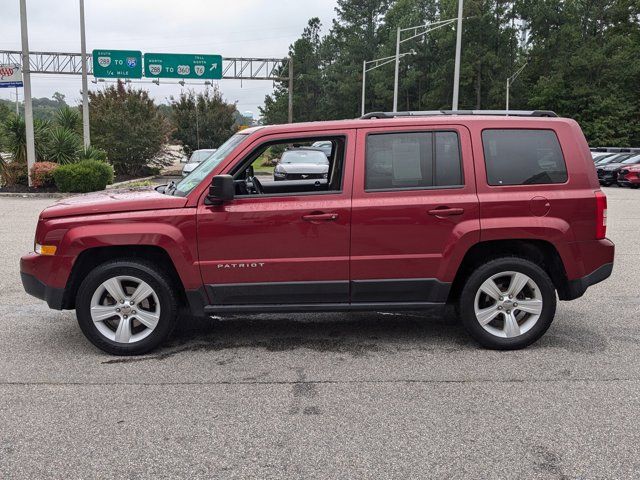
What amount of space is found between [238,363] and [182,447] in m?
1.44

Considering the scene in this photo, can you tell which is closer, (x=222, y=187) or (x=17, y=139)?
(x=222, y=187)

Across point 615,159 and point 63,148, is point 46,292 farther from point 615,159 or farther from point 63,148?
point 615,159

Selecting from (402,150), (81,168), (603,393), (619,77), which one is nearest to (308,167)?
(81,168)

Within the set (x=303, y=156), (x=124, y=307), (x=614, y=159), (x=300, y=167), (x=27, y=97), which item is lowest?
(x=124, y=307)

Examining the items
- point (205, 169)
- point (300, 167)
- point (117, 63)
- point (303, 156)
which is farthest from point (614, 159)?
point (205, 169)

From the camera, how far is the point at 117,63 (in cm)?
3594

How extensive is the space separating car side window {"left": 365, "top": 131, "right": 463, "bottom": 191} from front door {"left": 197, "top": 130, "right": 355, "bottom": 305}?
0.20 metres

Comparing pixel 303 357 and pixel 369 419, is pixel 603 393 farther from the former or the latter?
pixel 303 357

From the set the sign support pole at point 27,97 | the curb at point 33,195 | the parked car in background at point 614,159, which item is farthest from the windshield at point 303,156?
the parked car in background at point 614,159

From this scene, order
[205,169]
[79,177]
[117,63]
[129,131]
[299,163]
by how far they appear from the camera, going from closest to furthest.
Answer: [205,169]
[299,163]
[79,177]
[129,131]
[117,63]

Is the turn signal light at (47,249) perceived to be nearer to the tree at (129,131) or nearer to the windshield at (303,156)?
the windshield at (303,156)

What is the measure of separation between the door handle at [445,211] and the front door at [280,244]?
0.69 meters

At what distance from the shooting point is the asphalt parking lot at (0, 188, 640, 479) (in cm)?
346

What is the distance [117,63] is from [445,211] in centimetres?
3461
